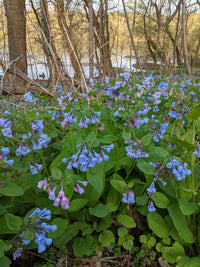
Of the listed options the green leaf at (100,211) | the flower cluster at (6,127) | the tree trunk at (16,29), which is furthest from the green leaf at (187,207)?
the tree trunk at (16,29)

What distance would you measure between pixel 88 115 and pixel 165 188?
0.58 metres

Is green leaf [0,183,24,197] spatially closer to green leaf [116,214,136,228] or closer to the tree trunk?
green leaf [116,214,136,228]

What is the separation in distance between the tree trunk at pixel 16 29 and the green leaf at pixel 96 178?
3856mm

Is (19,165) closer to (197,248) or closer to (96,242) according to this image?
(96,242)

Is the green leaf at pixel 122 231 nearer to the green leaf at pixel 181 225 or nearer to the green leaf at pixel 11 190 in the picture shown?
the green leaf at pixel 181 225

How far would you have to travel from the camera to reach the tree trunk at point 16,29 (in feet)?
15.1

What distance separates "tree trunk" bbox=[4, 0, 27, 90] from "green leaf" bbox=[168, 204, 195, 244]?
161 inches

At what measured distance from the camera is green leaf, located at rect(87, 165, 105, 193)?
102 cm

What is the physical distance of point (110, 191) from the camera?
1.31 meters

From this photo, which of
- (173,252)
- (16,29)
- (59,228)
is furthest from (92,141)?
(16,29)

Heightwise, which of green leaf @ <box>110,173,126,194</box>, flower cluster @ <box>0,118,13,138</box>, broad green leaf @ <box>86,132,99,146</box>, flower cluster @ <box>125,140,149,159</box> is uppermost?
flower cluster @ <box>0,118,13,138</box>

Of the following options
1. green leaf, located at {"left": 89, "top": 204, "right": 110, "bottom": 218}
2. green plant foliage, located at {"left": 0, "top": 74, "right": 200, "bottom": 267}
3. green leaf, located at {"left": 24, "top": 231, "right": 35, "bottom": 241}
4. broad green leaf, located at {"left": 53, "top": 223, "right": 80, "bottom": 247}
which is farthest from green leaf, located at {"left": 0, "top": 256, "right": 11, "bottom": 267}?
green leaf, located at {"left": 89, "top": 204, "right": 110, "bottom": 218}

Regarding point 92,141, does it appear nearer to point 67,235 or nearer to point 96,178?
point 96,178

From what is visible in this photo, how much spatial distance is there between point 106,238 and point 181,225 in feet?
1.25
